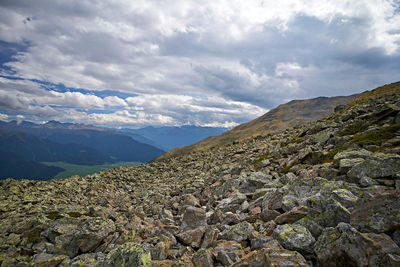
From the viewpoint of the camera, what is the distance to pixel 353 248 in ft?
20.6

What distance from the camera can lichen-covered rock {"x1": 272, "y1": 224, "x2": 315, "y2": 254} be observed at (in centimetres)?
746

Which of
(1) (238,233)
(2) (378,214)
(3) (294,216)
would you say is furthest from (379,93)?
(1) (238,233)

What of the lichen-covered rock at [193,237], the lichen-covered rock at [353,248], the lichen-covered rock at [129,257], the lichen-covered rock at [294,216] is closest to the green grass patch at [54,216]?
the lichen-covered rock at [129,257]

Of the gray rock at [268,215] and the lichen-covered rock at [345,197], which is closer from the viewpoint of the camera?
the lichen-covered rock at [345,197]

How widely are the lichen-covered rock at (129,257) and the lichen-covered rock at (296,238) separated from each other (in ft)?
19.2

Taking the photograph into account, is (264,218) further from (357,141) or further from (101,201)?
(101,201)

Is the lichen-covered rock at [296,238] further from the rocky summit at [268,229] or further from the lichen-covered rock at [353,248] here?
the lichen-covered rock at [353,248]

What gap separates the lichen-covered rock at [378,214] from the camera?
6.84 metres

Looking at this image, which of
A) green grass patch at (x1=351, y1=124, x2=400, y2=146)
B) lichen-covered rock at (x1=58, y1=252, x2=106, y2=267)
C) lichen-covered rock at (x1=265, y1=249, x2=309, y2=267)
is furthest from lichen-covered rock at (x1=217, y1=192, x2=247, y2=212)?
green grass patch at (x1=351, y1=124, x2=400, y2=146)

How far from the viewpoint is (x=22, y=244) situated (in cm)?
1244

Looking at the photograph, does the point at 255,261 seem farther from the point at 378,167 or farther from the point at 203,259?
the point at 378,167

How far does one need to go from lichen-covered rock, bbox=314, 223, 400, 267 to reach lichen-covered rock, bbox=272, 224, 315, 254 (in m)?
0.44

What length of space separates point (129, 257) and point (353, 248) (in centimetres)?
861

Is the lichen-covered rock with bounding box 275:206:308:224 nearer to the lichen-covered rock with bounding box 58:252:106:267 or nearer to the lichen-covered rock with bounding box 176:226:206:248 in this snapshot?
the lichen-covered rock with bounding box 176:226:206:248
